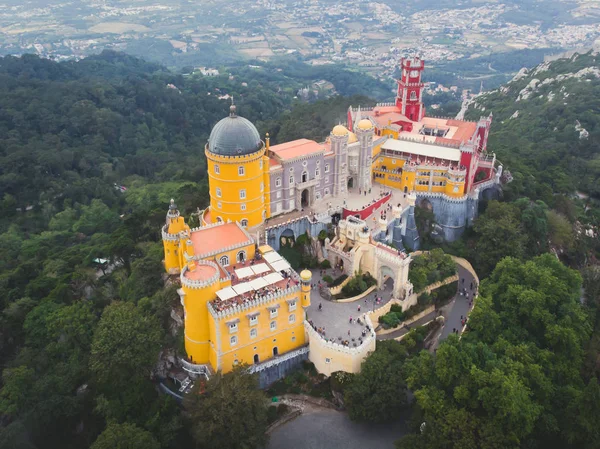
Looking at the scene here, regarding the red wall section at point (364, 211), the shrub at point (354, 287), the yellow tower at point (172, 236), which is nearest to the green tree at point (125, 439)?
the yellow tower at point (172, 236)

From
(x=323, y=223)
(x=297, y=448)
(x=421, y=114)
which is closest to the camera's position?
(x=297, y=448)

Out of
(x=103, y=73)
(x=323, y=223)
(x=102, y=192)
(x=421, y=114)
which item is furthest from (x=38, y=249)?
(x=103, y=73)

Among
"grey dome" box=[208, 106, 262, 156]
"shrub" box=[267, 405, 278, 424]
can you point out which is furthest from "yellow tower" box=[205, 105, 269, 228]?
"shrub" box=[267, 405, 278, 424]

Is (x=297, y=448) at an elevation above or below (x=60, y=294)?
below

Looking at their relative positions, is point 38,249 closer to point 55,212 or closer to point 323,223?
point 55,212

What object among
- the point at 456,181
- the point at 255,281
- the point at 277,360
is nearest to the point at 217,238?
the point at 255,281

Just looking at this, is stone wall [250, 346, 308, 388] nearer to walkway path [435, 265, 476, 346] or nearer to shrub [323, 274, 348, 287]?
shrub [323, 274, 348, 287]

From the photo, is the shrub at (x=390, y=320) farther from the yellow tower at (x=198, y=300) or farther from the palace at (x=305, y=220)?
the yellow tower at (x=198, y=300)
